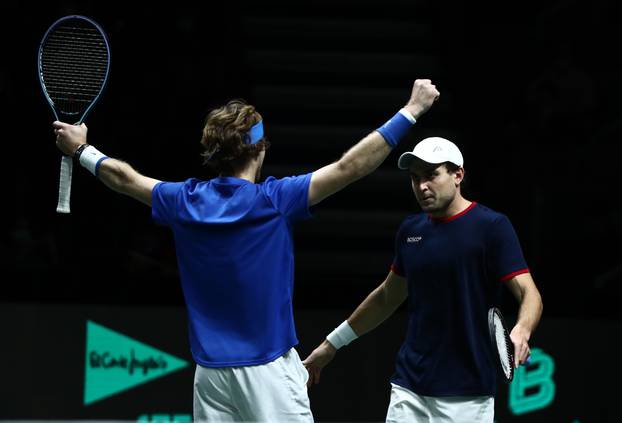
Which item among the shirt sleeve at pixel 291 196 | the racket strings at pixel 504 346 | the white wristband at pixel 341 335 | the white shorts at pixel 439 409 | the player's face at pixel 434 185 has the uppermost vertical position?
A: the player's face at pixel 434 185

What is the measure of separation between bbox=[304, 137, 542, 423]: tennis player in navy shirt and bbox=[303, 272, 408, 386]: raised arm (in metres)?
0.18

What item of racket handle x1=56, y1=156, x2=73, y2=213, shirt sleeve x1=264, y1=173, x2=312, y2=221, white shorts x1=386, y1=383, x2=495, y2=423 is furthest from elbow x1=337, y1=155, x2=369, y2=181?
white shorts x1=386, y1=383, x2=495, y2=423

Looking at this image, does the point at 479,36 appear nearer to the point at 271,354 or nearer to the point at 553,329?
the point at 553,329

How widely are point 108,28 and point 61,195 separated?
517 centimetres

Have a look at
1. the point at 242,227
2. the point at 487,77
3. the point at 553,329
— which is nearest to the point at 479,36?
the point at 487,77

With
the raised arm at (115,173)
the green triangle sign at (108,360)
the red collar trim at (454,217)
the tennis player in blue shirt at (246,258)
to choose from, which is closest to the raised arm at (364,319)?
the red collar trim at (454,217)

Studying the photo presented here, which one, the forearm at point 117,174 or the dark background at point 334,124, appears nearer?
the forearm at point 117,174

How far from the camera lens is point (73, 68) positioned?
13.8ft

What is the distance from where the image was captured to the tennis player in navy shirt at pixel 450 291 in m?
4.11

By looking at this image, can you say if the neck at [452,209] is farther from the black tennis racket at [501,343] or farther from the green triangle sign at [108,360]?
the green triangle sign at [108,360]

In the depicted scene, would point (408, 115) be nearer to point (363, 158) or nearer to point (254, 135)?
point (363, 158)

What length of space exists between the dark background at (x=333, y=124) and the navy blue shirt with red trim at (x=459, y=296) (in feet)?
7.43

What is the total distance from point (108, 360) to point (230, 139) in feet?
9.75

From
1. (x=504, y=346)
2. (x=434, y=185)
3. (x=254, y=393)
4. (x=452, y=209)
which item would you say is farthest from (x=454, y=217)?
(x=254, y=393)
